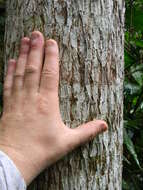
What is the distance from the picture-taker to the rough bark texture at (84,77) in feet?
5.34

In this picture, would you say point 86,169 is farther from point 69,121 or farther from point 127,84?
point 127,84

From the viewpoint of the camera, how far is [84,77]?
5.36 ft

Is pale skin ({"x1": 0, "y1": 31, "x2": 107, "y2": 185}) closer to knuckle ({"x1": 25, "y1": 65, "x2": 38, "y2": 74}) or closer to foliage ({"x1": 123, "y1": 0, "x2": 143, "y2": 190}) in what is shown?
knuckle ({"x1": 25, "y1": 65, "x2": 38, "y2": 74})

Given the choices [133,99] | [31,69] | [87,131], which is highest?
[31,69]

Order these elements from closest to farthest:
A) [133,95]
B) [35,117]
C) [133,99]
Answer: [35,117], [133,95], [133,99]

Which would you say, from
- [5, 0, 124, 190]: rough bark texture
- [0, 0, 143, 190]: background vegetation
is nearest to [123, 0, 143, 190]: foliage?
[0, 0, 143, 190]: background vegetation

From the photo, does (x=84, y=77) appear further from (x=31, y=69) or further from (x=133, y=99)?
(x=133, y=99)

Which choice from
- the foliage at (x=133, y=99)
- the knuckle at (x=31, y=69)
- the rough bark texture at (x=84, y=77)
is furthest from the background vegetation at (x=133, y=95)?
the knuckle at (x=31, y=69)

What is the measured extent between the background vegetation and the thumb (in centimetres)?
94

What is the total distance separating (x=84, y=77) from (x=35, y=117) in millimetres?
255

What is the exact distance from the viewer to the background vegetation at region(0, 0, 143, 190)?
2635mm

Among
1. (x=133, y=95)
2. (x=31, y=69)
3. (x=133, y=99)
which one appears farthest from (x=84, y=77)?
(x=133, y=99)

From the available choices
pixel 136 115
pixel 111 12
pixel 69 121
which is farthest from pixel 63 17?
pixel 136 115

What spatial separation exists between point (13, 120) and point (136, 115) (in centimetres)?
143
